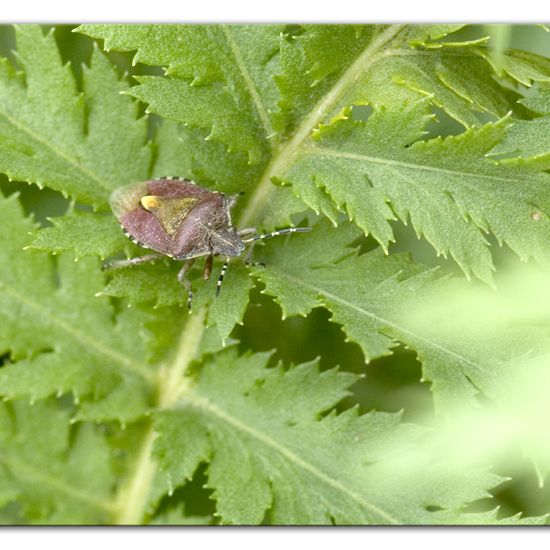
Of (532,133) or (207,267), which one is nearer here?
(532,133)

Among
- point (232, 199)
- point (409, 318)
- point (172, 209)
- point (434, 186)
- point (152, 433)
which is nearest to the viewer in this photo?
point (434, 186)

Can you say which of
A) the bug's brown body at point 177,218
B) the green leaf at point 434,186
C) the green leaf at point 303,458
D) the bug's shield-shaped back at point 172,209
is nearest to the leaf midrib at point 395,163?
the green leaf at point 434,186

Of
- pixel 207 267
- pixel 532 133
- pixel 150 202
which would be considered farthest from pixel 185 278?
pixel 532 133

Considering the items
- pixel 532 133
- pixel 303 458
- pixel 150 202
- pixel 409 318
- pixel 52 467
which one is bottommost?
pixel 52 467

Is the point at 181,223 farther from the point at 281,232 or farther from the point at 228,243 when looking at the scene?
the point at 281,232

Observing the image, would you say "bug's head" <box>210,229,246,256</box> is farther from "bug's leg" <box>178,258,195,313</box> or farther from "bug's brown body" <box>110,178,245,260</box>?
"bug's leg" <box>178,258,195,313</box>

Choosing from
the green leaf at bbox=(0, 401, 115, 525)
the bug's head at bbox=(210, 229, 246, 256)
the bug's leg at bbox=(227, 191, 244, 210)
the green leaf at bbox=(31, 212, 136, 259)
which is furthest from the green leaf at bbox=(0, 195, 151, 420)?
the bug's leg at bbox=(227, 191, 244, 210)

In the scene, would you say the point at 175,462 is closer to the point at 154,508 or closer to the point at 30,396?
the point at 154,508
